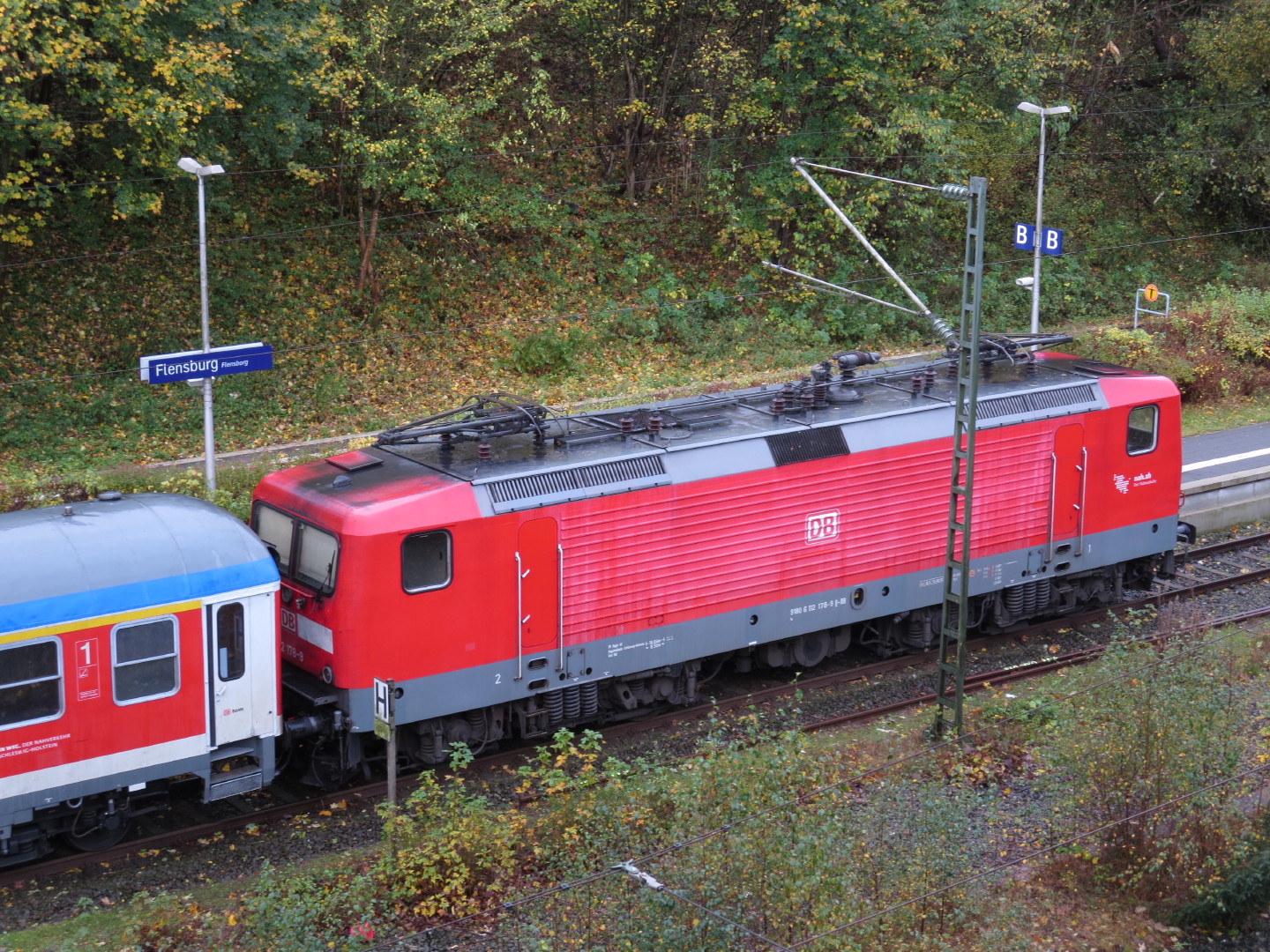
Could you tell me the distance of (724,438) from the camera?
47.8 feet

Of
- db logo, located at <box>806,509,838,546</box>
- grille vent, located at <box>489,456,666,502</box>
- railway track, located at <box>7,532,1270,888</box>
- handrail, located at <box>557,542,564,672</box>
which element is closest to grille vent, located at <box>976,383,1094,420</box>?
db logo, located at <box>806,509,838,546</box>

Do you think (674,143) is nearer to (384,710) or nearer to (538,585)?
(538,585)

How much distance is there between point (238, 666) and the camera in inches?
459

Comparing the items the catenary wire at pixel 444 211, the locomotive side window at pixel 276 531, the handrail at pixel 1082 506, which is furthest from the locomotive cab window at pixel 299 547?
the catenary wire at pixel 444 211

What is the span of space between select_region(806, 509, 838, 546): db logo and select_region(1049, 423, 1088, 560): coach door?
11.1 ft

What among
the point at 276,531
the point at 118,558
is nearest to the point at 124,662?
the point at 118,558

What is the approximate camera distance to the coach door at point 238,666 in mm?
11484

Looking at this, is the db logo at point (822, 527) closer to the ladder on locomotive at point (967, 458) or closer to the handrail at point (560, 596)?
the ladder on locomotive at point (967, 458)

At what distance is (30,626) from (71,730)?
97 centimetres

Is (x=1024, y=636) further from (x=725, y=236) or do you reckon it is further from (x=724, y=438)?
(x=725, y=236)

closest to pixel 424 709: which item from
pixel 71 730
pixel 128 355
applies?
pixel 71 730

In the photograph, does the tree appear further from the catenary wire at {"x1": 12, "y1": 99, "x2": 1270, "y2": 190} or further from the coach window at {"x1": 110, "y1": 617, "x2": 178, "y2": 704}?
the coach window at {"x1": 110, "y1": 617, "x2": 178, "y2": 704}

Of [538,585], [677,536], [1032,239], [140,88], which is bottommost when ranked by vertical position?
[538,585]

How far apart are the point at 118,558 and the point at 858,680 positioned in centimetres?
907
